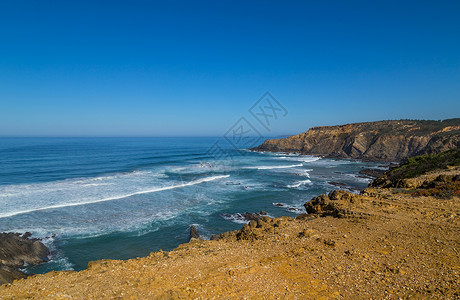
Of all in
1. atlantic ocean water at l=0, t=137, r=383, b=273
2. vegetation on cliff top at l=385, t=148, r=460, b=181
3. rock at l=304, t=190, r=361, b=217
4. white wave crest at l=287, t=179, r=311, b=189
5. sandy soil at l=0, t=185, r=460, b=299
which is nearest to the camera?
sandy soil at l=0, t=185, r=460, b=299

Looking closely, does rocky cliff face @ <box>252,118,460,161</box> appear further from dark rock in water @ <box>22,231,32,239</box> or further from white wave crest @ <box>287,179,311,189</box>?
dark rock in water @ <box>22,231,32,239</box>

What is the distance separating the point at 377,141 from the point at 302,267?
60.4 metres

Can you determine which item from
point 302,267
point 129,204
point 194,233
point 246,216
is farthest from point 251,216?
point 302,267

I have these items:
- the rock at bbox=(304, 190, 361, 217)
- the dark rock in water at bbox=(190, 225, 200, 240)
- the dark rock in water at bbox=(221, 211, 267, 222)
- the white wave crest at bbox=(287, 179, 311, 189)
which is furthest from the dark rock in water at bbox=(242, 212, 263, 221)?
the white wave crest at bbox=(287, 179, 311, 189)

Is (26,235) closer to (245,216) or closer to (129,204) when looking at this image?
(129,204)

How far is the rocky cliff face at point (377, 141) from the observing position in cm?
5034

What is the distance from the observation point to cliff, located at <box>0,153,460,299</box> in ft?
18.4

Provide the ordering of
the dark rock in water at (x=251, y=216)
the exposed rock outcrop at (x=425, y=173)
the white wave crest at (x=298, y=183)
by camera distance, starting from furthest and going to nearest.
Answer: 1. the white wave crest at (x=298, y=183)
2. the dark rock in water at (x=251, y=216)
3. the exposed rock outcrop at (x=425, y=173)

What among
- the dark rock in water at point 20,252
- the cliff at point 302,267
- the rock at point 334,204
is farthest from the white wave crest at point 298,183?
the dark rock in water at point 20,252

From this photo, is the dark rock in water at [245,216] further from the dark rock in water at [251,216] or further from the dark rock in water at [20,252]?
the dark rock in water at [20,252]

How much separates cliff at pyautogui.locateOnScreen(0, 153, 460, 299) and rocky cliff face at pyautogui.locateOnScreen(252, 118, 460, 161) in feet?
161

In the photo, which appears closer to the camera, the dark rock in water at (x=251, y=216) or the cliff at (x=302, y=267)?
the cliff at (x=302, y=267)

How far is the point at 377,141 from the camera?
57.0 m

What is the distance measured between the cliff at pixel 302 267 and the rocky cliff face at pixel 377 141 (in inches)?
1933
